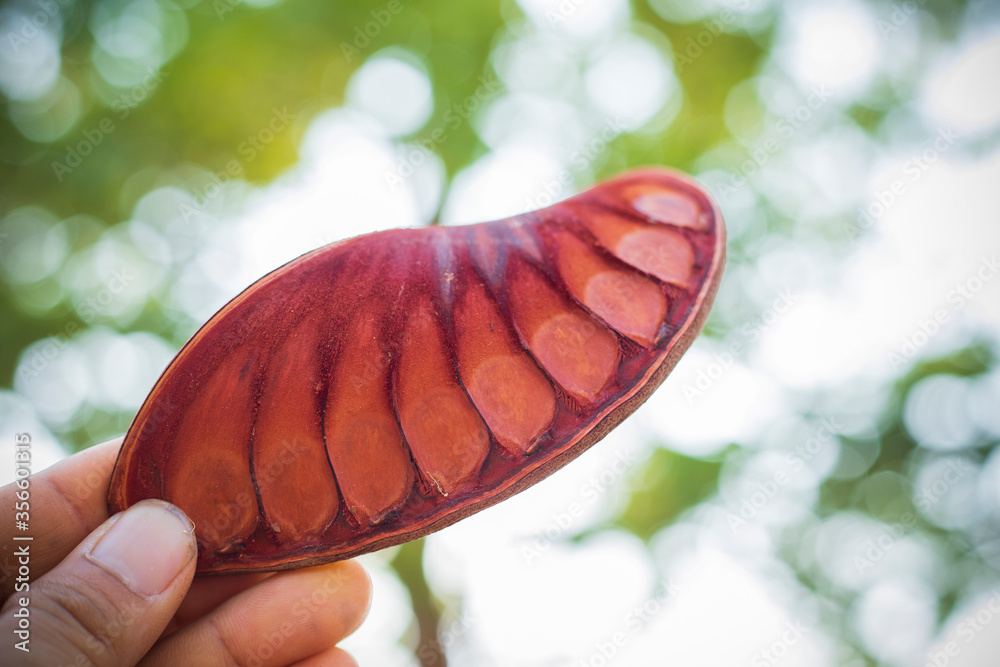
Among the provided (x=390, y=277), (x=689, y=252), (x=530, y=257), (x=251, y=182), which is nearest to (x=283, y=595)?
(x=390, y=277)

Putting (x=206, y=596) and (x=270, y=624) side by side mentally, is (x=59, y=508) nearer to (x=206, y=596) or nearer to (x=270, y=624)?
(x=206, y=596)

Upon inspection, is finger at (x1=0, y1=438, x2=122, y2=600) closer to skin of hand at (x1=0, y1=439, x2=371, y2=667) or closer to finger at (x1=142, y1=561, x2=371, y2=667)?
skin of hand at (x1=0, y1=439, x2=371, y2=667)

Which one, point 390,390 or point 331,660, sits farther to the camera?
point 331,660

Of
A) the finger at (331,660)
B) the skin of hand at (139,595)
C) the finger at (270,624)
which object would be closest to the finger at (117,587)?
the skin of hand at (139,595)

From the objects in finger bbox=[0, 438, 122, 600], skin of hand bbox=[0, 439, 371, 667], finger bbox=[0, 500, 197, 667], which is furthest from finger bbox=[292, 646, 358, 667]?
finger bbox=[0, 438, 122, 600]

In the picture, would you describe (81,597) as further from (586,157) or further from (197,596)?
(586,157)

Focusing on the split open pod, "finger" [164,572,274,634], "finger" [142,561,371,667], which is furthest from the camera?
"finger" [164,572,274,634]

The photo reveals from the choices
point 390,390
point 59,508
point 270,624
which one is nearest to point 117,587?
point 270,624
